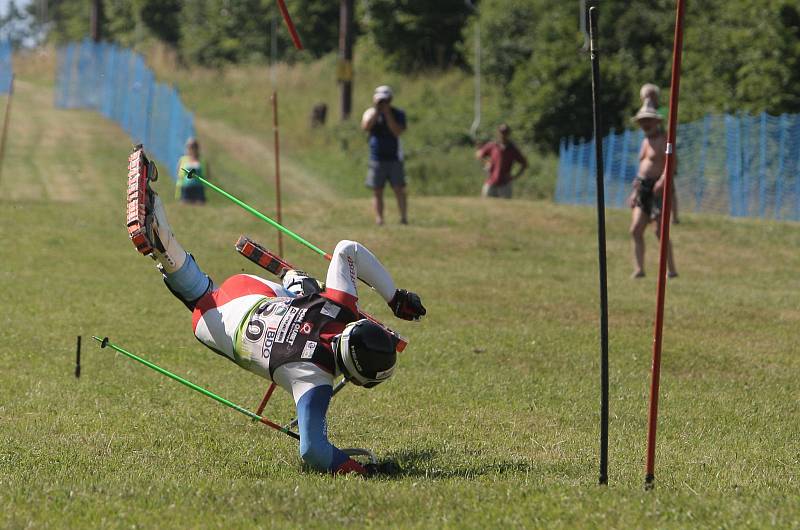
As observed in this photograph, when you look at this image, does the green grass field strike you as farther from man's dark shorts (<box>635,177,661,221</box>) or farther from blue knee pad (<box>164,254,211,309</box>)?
blue knee pad (<box>164,254,211,309</box>)

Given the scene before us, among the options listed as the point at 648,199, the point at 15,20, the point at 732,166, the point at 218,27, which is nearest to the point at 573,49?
the point at 732,166

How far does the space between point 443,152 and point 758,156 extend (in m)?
17.4

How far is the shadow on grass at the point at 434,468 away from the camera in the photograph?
320 inches

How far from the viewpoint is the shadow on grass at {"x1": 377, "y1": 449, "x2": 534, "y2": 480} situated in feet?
26.6

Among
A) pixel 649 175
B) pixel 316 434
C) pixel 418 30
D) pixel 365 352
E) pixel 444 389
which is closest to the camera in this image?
pixel 365 352

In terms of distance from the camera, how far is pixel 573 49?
135ft

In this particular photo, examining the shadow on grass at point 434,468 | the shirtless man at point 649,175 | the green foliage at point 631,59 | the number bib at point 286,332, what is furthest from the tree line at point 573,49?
the number bib at point 286,332

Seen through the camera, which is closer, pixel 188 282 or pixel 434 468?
pixel 434 468

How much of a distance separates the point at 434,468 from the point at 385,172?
41.4 feet

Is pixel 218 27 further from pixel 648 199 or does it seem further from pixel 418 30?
pixel 648 199

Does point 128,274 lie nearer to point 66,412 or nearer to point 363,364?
point 66,412

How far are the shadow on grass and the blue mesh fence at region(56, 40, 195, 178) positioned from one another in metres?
28.0

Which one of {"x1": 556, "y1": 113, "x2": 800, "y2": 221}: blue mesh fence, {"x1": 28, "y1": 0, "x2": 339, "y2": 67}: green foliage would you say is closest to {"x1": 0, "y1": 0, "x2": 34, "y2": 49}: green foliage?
{"x1": 28, "y1": 0, "x2": 339, "y2": 67}: green foliage

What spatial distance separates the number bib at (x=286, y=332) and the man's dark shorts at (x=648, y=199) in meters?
9.35
